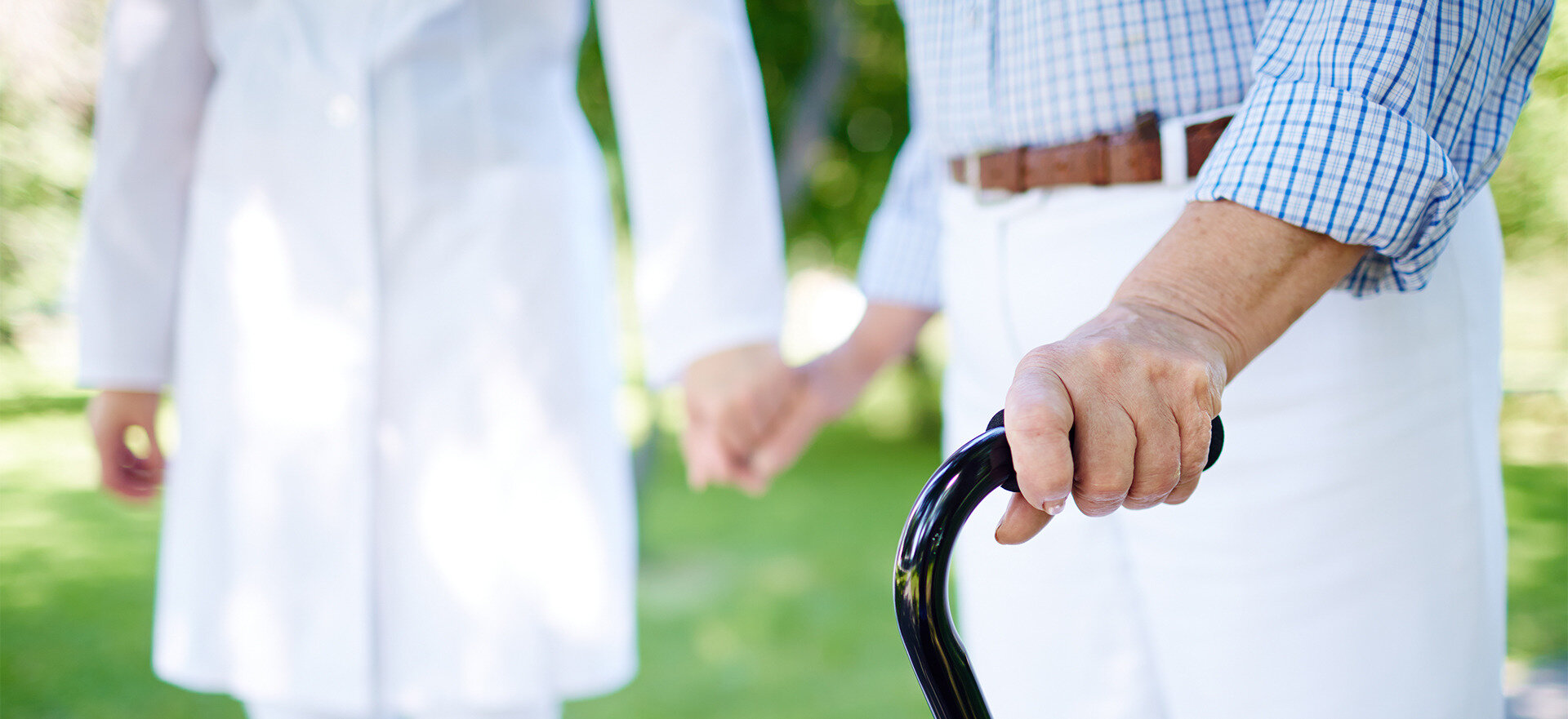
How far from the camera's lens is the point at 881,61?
1044cm

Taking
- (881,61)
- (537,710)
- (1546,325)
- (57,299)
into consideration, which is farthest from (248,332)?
(881,61)

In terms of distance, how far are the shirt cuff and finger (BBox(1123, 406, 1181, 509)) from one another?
0.23 metres

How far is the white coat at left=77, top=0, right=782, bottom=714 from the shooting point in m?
1.58

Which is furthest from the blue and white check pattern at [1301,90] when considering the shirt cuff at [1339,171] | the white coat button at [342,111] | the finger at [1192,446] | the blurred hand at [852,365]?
the white coat button at [342,111]

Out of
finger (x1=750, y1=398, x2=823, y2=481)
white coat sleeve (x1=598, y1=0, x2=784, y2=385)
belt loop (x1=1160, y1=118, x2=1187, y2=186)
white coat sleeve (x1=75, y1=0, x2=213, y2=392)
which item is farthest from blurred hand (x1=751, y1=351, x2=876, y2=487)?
white coat sleeve (x1=75, y1=0, x2=213, y2=392)

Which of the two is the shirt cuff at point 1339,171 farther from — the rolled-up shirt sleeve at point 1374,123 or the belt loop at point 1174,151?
the belt loop at point 1174,151

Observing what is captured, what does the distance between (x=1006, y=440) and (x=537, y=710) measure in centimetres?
126

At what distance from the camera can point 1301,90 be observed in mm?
859

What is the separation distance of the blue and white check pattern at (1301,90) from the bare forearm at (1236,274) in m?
0.02

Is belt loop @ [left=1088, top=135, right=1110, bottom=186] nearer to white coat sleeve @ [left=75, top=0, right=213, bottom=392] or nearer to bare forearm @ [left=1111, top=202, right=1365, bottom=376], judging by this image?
bare forearm @ [left=1111, top=202, right=1365, bottom=376]

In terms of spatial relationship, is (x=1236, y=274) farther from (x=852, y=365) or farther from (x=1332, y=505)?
(x=852, y=365)

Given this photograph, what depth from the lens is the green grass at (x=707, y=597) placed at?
15.6 feet

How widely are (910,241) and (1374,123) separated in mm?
948

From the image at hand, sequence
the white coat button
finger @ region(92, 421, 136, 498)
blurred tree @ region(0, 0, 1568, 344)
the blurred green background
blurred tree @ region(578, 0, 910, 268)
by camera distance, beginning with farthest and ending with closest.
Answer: blurred tree @ region(578, 0, 910, 268), the blurred green background, blurred tree @ region(0, 0, 1568, 344), finger @ region(92, 421, 136, 498), the white coat button
